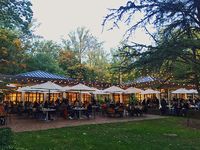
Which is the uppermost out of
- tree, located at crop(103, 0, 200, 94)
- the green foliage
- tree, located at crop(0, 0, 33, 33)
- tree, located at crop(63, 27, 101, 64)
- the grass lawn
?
tree, located at crop(63, 27, 101, 64)

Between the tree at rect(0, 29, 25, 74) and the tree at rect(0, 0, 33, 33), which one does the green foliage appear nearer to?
the tree at rect(0, 0, 33, 33)

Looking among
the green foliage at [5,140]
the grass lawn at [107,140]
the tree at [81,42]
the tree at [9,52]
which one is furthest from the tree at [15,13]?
the tree at [81,42]

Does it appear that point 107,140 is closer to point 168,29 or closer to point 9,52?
point 168,29

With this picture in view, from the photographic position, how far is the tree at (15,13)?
15.9 meters

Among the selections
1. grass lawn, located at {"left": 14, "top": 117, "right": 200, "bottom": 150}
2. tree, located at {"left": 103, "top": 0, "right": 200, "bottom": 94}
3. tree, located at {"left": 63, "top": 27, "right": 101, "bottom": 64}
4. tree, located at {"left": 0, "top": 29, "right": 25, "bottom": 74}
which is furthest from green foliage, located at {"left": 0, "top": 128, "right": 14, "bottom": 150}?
tree, located at {"left": 63, "top": 27, "right": 101, "bottom": 64}

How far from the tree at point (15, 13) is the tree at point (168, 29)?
860cm

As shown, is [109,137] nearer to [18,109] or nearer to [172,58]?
[172,58]

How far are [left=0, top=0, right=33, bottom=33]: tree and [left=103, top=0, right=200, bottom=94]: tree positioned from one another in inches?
339

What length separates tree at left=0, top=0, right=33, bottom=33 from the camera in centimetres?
1586

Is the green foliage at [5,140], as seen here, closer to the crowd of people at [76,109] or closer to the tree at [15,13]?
the crowd of people at [76,109]

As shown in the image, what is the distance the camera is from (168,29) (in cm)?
1022

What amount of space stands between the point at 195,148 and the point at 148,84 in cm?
1999

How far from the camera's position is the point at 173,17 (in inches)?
384

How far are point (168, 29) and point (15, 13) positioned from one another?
999cm
